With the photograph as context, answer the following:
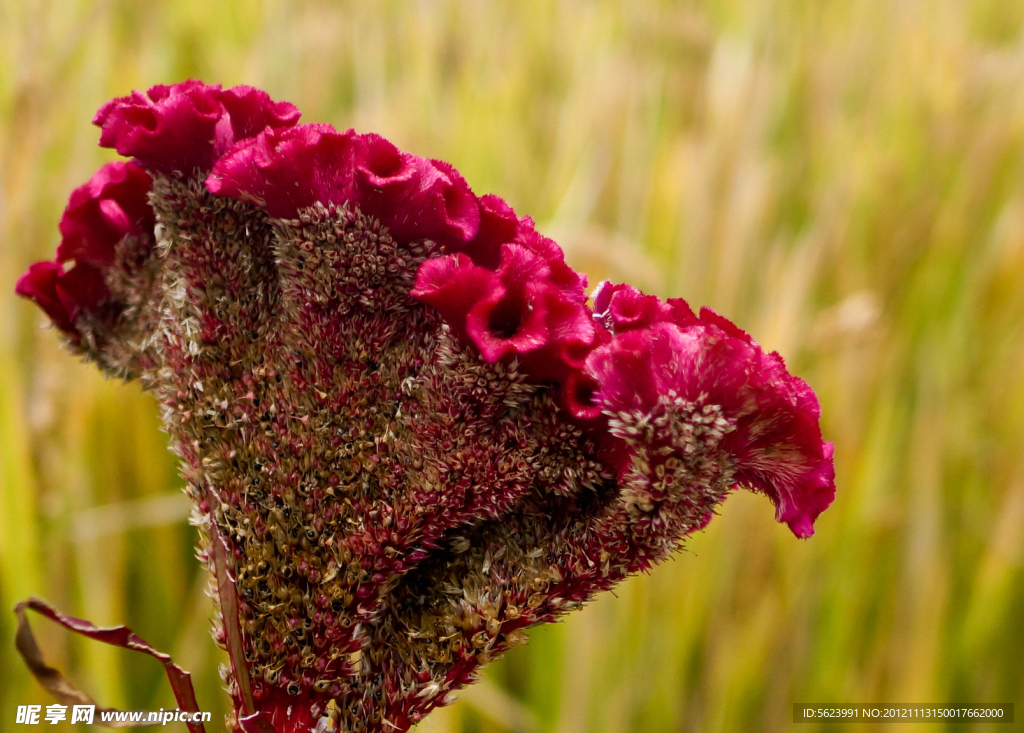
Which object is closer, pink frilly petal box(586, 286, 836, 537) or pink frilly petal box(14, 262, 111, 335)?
pink frilly petal box(586, 286, 836, 537)

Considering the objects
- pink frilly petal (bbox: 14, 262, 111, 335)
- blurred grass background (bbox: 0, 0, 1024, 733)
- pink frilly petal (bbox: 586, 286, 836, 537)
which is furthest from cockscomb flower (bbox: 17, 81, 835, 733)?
blurred grass background (bbox: 0, 0, 1024, 733)

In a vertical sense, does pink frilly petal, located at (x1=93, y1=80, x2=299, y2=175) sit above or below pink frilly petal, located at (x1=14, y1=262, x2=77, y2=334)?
above

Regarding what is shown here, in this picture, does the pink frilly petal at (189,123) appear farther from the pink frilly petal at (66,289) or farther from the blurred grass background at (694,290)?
the blurred grass background at (694,290)

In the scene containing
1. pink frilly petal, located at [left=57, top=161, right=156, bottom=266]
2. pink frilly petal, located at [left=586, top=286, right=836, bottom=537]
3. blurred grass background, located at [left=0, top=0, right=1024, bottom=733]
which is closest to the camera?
pink frilly petal, located at [left=586, top=286, right=836, bottom=537]

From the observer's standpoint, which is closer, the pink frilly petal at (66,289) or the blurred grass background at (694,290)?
the pink frilly petal at (66,289)

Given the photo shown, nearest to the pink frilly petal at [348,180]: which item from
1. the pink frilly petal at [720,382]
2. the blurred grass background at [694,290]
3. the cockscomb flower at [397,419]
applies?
the cockscomb flower at [397,419]

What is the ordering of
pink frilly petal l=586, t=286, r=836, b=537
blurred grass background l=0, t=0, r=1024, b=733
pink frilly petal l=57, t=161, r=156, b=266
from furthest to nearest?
blurred grass background l=0, t=0, r=1024, b=733 → pink frilly petal l=57, t=161, r=156, b=266 → pink frilly petal l=586, t=286, r=836, b=537

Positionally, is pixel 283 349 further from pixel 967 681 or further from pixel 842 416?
pixel 967 681

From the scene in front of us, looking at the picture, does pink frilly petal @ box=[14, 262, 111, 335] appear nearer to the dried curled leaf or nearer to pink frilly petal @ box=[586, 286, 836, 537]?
the dried curled leaf
